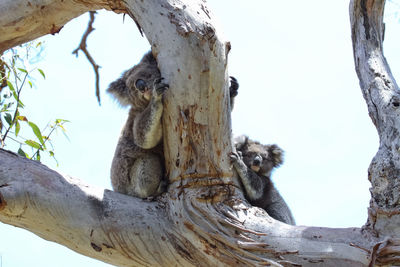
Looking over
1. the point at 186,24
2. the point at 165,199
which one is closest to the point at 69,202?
the point at 165,199

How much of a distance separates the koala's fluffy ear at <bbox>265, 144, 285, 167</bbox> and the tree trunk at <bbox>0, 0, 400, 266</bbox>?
4.92 feet

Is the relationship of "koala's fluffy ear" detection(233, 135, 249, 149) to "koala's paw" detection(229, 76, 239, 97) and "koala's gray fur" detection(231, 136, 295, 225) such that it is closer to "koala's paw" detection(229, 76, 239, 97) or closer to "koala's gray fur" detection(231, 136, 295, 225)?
"koala's gray fur" detection(231, 136, 295, 225)

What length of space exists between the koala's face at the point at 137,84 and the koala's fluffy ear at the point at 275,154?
1267 mm

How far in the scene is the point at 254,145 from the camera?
14.3 ft

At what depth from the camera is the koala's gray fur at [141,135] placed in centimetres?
312

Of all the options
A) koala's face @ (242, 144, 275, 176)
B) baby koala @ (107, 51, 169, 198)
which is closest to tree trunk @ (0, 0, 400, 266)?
baby koala @ (107, 51, 169, 198)

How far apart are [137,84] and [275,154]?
1.61 meters

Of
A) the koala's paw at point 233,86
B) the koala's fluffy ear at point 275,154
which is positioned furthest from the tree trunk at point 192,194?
the koala's fluffy ear at point 275,154

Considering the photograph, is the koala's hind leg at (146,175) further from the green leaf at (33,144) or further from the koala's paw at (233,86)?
the green leaf at (33,144)

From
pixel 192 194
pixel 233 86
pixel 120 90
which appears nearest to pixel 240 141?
pixel 233 86

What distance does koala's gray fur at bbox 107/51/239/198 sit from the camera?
312cm

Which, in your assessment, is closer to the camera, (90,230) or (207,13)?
(90,230)

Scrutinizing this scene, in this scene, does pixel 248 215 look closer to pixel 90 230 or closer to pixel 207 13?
pixel 90 230

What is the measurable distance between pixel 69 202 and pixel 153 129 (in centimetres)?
69
